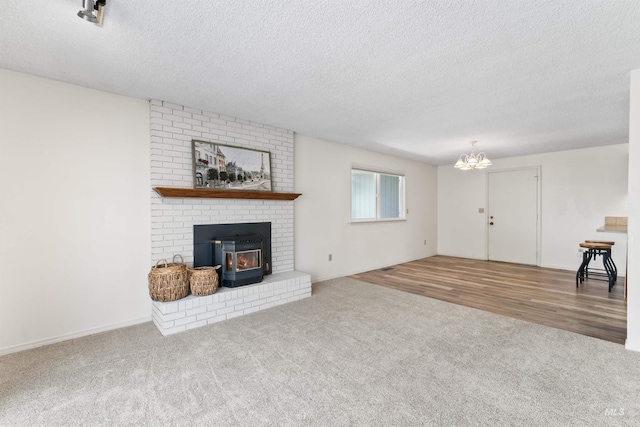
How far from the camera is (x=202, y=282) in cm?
313

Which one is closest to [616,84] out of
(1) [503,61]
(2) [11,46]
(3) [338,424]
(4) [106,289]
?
(1) [503,61]

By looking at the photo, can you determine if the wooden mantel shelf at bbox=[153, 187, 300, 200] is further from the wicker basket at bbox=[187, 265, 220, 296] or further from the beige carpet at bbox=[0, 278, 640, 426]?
the beige carpet at bbox=[0, 278, 640, 426]

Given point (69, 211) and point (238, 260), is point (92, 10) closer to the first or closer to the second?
point (69, 211)

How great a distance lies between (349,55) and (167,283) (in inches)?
106

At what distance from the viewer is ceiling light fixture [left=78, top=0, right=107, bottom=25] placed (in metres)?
1.59

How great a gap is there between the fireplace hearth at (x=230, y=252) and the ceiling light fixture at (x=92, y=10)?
2185 millimetres

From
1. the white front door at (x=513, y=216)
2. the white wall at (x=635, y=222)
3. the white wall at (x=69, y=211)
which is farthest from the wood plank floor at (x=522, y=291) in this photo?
the white wall at (x=69, y=211)

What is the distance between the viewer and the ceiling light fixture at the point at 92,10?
1589mm

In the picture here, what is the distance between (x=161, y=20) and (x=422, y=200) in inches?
253

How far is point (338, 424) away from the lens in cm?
164

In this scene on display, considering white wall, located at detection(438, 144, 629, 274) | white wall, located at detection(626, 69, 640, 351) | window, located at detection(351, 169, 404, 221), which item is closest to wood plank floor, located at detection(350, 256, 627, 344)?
white wall, located at detection(626, 69, 640, 351)

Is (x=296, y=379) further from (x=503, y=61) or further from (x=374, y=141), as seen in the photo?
(x=374, y=141)

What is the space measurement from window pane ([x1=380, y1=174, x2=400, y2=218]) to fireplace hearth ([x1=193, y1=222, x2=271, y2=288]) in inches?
128

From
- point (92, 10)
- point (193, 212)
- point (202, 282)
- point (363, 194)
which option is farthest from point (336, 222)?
point (92, 10)
